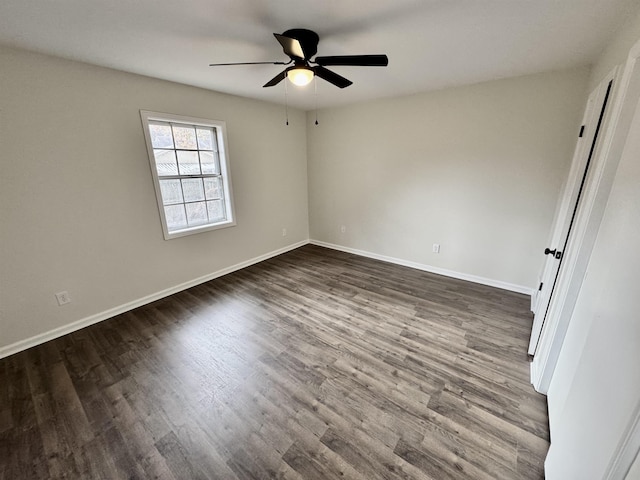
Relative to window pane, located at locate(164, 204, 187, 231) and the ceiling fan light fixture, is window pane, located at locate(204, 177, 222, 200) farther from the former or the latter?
the ceiling fan light fixture

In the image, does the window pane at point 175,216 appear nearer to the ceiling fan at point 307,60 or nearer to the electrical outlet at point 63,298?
the electrical outlet at point 63,298

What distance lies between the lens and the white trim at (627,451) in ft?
2.10

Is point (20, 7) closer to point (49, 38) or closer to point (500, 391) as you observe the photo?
point (49, 38)

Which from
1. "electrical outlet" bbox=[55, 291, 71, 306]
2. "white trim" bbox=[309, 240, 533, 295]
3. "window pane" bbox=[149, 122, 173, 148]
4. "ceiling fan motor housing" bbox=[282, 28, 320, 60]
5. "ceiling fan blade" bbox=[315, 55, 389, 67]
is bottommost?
"white trim" bbox=[309, 240, 533, 295]

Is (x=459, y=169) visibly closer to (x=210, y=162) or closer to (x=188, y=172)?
(x=210, y=162)

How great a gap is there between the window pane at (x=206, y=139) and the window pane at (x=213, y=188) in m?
0.41

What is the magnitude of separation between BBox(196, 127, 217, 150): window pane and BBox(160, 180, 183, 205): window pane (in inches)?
23.2

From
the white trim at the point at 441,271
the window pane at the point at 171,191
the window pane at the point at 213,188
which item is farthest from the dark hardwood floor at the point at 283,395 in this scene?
the window pane at the point at 213,188

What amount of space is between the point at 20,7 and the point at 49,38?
415mm

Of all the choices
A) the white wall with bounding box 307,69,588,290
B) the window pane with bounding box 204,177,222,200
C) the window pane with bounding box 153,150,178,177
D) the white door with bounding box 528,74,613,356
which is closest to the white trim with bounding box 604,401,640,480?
the white door with bounding box 528,74,613,356

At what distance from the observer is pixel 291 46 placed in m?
1.51

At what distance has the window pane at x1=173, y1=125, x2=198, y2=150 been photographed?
299 cm

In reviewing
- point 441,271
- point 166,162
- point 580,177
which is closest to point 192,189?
point 166,162

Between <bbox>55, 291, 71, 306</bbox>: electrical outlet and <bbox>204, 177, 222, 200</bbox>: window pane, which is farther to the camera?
<bbox>204, 177, 222, 200</bbox>: window pane
